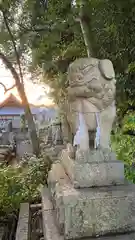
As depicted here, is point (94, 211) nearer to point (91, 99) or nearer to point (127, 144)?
point (91, 99)

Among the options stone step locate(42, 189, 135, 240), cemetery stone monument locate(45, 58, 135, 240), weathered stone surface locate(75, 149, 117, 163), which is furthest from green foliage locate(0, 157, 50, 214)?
weathered stone surface locate(75, 149, 117, 163)

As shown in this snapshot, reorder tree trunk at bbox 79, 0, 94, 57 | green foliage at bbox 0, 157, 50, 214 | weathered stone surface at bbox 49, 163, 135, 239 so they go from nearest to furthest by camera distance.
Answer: weathered stone surface at bbox 49, 163, 135, 239 < green foliage at bbox 0, 157, 50, 214 < tree trunk at bbox 79, 0, 94, 57

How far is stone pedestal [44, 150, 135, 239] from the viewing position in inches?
80.8

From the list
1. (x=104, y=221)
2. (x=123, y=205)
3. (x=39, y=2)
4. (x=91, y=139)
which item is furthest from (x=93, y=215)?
(x=39, y=2)

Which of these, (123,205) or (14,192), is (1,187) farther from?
(123,205)

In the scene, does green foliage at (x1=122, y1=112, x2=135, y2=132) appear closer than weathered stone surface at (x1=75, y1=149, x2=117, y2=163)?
No

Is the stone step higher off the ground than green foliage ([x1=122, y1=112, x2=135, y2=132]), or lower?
lower

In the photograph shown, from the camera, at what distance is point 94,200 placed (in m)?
2.08

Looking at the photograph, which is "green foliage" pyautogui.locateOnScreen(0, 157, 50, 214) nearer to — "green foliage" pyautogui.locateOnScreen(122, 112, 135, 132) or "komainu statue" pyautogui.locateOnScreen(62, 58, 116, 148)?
"green foliage" pyautogui.locateOnScreen(122, 112, 135, 132)

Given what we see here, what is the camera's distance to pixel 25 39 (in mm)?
7062

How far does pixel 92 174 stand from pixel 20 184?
88.3 inches

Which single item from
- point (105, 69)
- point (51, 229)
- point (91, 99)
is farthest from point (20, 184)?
point (105, 69)

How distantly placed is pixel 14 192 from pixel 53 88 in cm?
475

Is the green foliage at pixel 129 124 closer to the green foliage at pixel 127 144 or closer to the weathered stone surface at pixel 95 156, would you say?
the green foliage at pixel 127 144
